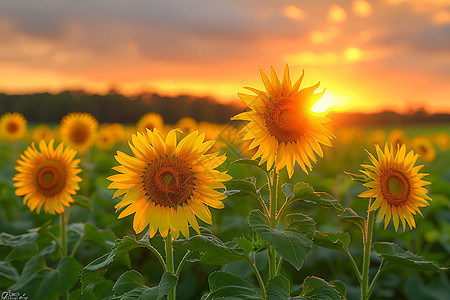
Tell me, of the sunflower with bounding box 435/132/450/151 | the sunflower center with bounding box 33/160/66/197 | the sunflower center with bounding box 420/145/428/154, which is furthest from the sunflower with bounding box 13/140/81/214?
the sunflower with bounding box 435/132/450/151

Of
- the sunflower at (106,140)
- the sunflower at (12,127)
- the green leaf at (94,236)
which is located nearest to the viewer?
the green leaf at (94,236)

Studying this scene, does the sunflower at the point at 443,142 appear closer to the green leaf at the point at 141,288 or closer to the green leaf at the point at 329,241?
the green leaf at the point at 329,241

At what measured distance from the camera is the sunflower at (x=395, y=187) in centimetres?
209

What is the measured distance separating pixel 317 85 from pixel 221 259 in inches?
33.4

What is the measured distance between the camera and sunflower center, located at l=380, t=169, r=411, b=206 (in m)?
2.11

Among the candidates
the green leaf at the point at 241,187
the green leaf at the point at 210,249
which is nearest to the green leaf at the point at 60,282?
the green leaf at the point at 210,249

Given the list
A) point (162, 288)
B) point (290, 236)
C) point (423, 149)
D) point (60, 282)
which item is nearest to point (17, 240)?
point (60, 282)

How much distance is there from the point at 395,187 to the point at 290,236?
71cm

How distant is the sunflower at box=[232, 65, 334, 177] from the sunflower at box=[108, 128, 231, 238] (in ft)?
0.73

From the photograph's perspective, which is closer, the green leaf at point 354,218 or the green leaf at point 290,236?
the green leaf at point 290,236

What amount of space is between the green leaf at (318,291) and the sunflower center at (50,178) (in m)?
1.84

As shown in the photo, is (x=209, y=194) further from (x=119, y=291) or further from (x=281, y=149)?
(x=119, y=291)

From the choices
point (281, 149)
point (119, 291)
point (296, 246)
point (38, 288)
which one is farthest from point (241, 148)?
point (38, 288)

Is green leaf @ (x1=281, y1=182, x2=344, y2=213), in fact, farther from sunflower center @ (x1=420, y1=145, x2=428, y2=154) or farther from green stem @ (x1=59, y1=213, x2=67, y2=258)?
sunflower center @ (x1=420, y1=145, x2=428, y2=154)
